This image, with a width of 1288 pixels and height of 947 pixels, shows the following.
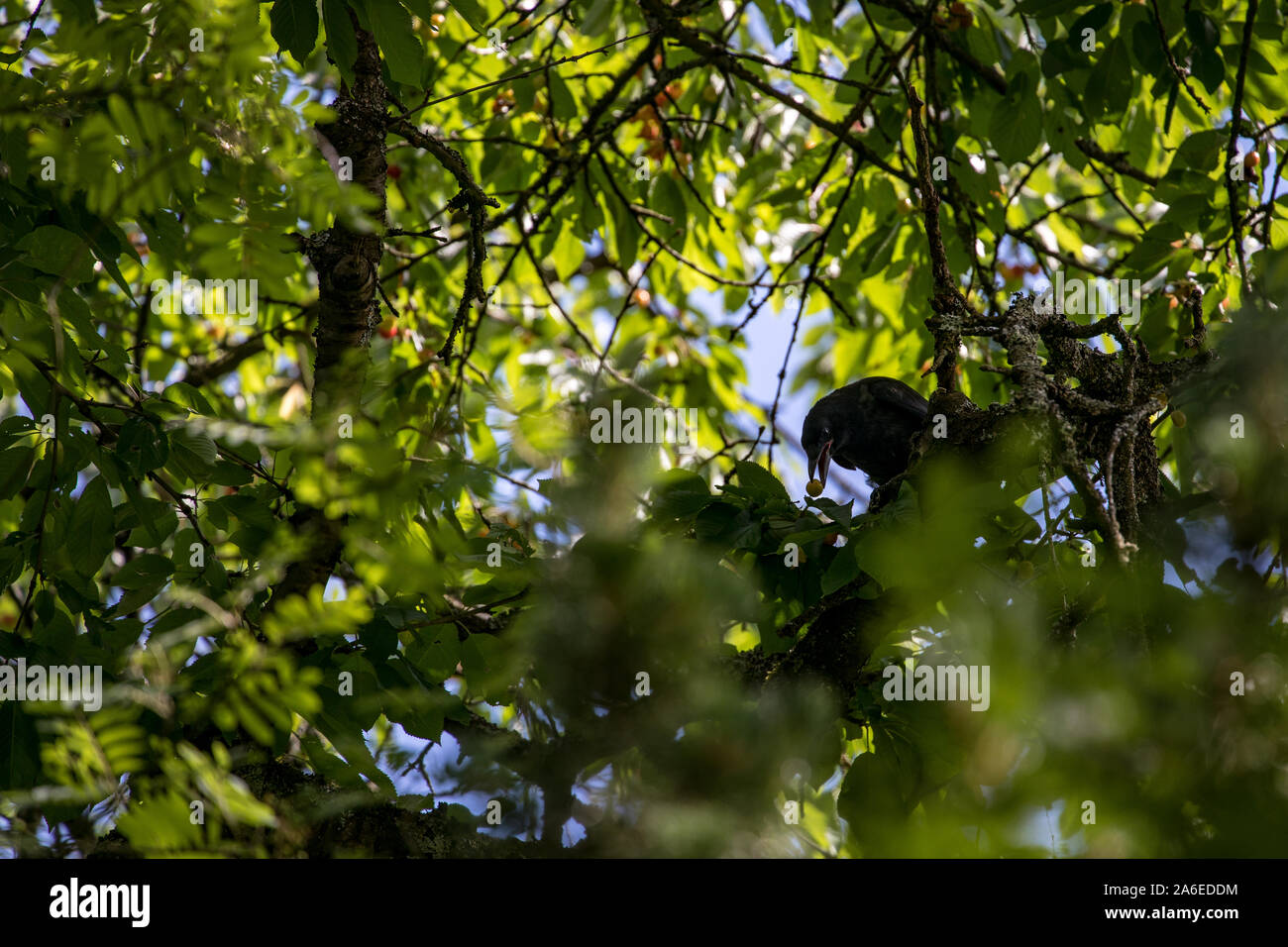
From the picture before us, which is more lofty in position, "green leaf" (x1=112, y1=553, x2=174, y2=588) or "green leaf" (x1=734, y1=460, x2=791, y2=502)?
"green leaf" (x1=734, y1=460, x2=791, y2=502)

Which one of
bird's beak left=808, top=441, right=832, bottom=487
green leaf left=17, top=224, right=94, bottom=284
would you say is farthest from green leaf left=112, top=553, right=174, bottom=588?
bird's beak left=808, top=441, right=832, bottom=487

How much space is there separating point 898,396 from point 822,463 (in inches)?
22.4

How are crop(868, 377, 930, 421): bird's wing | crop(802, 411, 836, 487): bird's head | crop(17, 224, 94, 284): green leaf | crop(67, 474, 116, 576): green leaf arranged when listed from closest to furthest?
crop(17, 224, 94, 284): green leaf < crop(67, 474, 116, 576): green leaf < crop(868, 377, 930, 421): bird's wing < crop(802, 411, 836, 487): bird's head

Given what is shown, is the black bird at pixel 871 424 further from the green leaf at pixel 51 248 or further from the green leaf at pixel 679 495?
the green leaf at pixel 51 248

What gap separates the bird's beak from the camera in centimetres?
481

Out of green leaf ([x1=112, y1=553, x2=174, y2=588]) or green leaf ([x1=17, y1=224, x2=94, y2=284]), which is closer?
green leaf ([x1=17, y1=224, x2=94, y2=284])

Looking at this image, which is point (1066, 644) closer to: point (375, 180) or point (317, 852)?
point (317, 852)

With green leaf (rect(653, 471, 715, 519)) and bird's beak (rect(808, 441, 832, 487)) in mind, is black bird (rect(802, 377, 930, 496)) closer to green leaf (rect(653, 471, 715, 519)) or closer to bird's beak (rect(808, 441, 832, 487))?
bird's beak (rect(808, 441, 832, 487))

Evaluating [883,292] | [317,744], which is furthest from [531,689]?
[883,292]

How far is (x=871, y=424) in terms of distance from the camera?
4586 mm

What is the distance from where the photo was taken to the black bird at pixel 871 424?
176 inches

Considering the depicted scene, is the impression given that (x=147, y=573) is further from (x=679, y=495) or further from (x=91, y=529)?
(x=679, y=495)

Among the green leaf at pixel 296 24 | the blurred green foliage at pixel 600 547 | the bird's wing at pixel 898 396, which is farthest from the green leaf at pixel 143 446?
the bird's wing at pixel 898 396

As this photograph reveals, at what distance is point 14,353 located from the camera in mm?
2283
